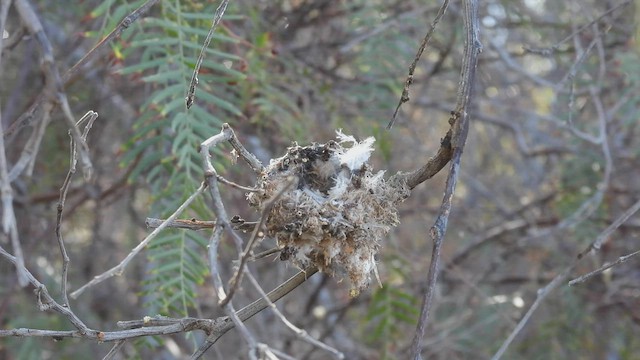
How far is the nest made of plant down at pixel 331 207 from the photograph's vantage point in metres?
1.40

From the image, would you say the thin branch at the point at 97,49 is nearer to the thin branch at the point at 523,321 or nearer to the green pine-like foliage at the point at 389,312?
the thin branch at the point at 523,321

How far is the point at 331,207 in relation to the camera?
1.45 m

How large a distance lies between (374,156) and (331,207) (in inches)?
77.6

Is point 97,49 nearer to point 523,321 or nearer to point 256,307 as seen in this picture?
point 256,307

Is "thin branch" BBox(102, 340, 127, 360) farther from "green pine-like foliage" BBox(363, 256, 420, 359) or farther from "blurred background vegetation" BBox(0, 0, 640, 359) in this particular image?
"green pine-like foliage" BBox(363, 256, 420, 359)

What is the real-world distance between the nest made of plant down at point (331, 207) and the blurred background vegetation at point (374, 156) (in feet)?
1.79

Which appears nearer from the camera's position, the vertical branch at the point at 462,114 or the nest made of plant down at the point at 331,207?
the vertical branch at the point at 462,114

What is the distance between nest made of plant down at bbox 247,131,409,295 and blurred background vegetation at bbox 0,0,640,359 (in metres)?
0.55

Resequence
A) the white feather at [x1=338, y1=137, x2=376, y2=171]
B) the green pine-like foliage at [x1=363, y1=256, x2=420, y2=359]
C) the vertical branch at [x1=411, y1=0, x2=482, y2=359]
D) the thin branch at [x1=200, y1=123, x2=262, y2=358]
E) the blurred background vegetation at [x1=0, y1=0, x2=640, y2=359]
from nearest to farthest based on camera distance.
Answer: the thin branch at [x1=200, y1=123, x2=262, y2=358], the vertical branch at [x1=411, y1=0, x2=482, y2=359], the white feather at [x1=338, y1=137, x2=376, y2=171], the blurred background vegetation at [x1=0, y1=0, x2=640, y2=359], the green pine-like foliage at [x1=363, y1=256, x2=420, y2=359]

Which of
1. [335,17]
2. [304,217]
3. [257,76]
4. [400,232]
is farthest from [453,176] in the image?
[400,232]

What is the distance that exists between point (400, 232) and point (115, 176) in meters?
1.38

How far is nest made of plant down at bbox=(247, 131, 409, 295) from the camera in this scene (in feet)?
A: 4.58

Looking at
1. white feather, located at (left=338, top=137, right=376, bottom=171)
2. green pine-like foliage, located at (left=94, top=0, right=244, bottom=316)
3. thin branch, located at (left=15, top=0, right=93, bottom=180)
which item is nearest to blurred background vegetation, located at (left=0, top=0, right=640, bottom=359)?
green pine-like foliage, located at (left=94, top=0, right=244, bottom=316)

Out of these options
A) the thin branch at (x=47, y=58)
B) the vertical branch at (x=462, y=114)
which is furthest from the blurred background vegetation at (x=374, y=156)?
the thin branch at (x=47, y=58)
